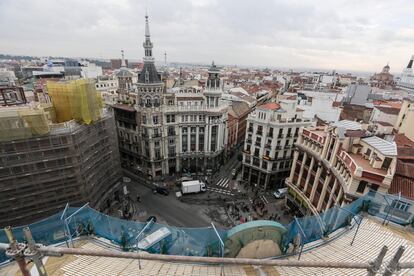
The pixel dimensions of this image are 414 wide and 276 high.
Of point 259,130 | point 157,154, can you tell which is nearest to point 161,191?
point 157,154

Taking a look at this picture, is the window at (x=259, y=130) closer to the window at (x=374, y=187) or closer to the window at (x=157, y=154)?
the window at (x=157, y=154)

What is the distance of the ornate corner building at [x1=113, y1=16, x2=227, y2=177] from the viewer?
5259cm

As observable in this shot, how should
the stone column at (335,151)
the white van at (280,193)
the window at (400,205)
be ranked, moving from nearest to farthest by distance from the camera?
the window at (400,205), the stone column at (335,151), the white van at (280,193)

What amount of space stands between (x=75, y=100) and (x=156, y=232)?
1195 inches

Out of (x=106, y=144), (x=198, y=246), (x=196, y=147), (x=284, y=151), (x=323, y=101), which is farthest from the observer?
(x=196, y=147)

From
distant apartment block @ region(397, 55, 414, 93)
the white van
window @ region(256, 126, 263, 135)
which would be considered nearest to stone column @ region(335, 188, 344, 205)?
the white van

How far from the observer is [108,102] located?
203 ft

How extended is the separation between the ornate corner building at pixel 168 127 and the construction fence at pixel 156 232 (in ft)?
129

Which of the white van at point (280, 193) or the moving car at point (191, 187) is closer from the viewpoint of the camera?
the white van at point (280, 193)

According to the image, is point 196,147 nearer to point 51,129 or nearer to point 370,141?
point 51,129

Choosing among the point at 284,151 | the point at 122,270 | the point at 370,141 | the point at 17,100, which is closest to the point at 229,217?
the point at 284,151

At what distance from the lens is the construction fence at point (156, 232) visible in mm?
13609

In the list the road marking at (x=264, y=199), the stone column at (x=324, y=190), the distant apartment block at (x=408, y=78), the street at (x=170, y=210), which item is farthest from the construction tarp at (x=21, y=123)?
the distant apartment block at (x=408, y=78)

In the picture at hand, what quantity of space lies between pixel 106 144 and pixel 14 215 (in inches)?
680
